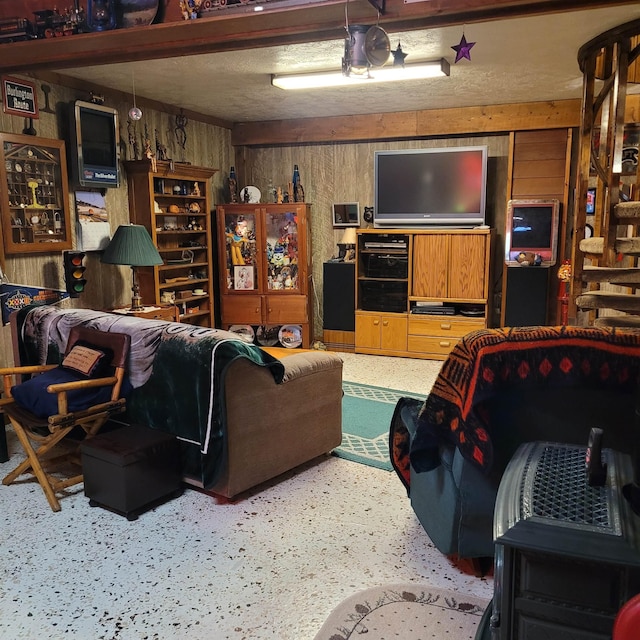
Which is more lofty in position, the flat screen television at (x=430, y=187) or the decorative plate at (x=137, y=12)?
the decorative plate at (x=137, y=12)

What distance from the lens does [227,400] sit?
2.86m

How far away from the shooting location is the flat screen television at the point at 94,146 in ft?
15.1

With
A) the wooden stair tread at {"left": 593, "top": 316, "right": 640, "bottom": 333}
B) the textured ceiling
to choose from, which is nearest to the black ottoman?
the textured ceiling

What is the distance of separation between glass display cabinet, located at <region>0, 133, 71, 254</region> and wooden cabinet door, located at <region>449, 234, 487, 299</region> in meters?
3.55

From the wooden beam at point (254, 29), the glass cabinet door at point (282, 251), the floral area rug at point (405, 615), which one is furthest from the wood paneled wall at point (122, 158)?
the floral area rug at point (405, 615)

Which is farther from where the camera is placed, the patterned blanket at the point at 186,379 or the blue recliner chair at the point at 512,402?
the patterned blanket at the point at 186,379

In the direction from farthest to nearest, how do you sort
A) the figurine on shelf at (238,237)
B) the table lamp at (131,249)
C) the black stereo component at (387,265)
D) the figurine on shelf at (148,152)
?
the figurine on shelf at (238,237) → the black stereo component at (387,265) → the figurine on shelf at (148,152) → the table lamp at (131,249)

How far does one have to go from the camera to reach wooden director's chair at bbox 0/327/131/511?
302 cm

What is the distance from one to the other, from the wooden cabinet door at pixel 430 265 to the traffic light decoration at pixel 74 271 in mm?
3193

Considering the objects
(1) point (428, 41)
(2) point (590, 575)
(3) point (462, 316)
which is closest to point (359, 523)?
(2) point (590, 575)

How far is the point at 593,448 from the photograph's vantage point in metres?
1.28

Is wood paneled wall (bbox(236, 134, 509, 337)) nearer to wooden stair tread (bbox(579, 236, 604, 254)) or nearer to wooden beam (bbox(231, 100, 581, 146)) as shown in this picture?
wooden beam (bbox(231, 100, 581, 146))

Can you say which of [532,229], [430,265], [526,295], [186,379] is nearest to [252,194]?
[430,265]

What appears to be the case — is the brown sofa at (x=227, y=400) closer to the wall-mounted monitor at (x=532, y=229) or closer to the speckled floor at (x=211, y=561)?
the speckled floor at (x=211, y=561)
